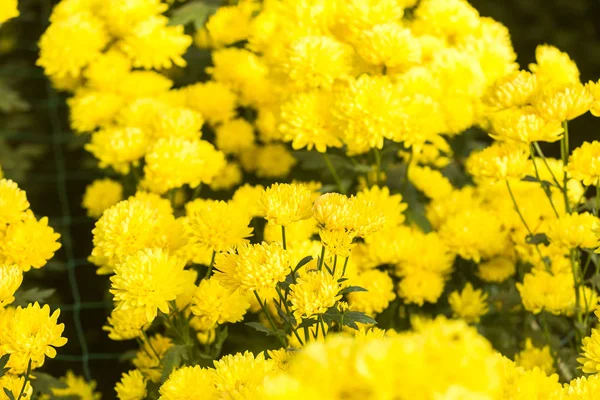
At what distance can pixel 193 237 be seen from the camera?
122cm

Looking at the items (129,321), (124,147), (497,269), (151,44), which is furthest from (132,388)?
(151,44)

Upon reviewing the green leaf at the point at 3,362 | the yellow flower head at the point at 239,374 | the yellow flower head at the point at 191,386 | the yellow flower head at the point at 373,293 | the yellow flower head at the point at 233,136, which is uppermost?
the yellow flower head at the point at 239,374

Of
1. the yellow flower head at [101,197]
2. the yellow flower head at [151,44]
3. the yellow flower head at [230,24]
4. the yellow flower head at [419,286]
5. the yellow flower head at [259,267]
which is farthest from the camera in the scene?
the yellow flower head at [230,24]

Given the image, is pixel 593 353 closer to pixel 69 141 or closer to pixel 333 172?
pixel 333 172

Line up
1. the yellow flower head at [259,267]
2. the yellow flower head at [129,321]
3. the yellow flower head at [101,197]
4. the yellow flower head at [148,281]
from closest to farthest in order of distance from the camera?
the yellow flower head at [259,267] → the yellow flower head at [148,281] → the yellow flower head at [129,321] → the yellow flower head at [101,197]

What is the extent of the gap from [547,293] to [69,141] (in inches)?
68.8

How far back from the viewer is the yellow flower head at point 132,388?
4.26ft

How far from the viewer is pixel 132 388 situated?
131 centimetres

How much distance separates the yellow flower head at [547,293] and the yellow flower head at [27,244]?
878 mm

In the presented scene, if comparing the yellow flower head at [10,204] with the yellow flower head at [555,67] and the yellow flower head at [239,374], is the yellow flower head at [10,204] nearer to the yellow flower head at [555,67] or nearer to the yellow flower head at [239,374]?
the yellow flower head at [239,374]

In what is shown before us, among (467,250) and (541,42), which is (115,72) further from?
(541,42)

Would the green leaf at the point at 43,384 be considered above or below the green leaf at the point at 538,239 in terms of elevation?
below

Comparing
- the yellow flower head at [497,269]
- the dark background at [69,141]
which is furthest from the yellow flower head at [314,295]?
the dark background at [69,141]

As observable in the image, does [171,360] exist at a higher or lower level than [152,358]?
higher
